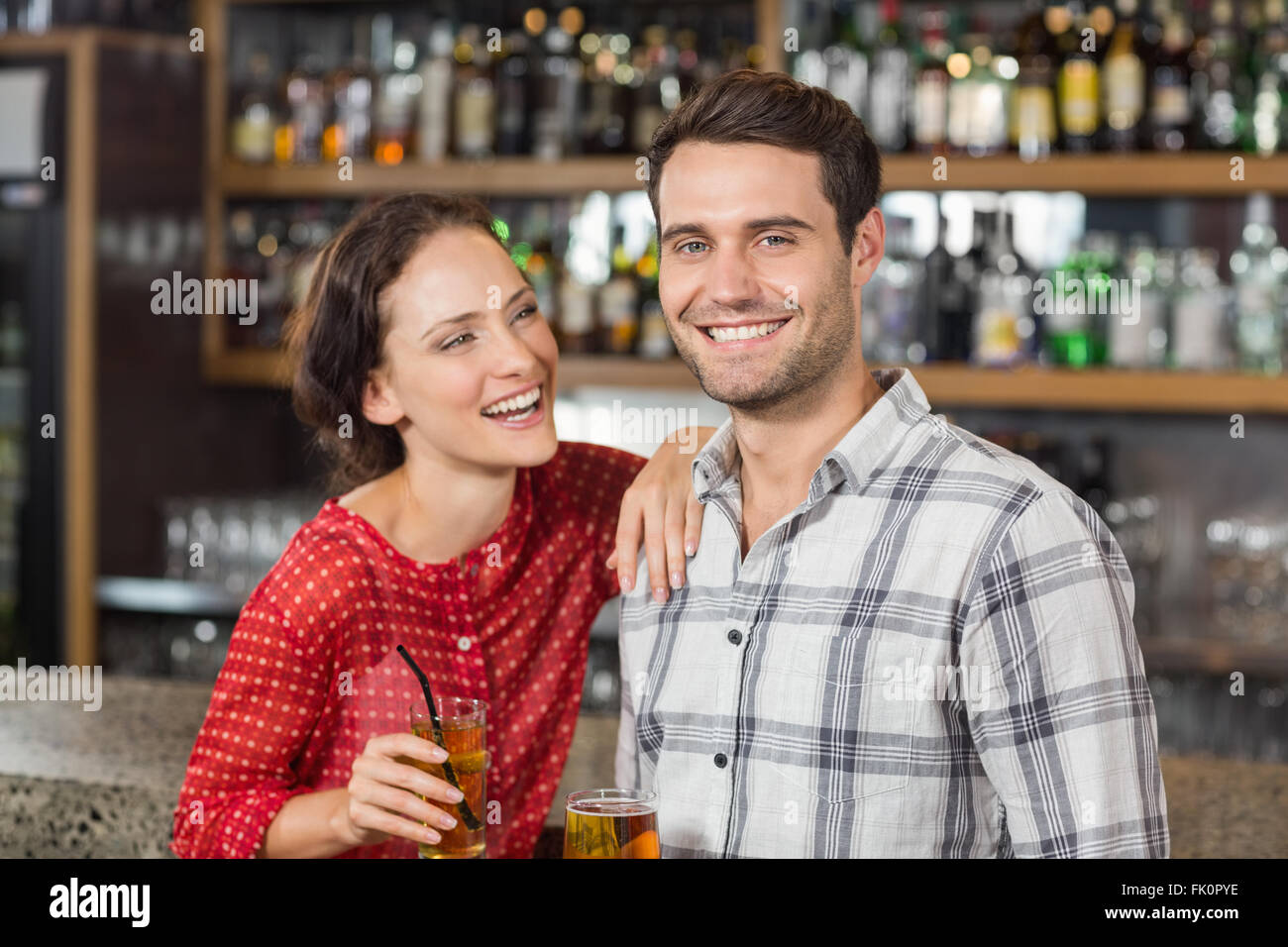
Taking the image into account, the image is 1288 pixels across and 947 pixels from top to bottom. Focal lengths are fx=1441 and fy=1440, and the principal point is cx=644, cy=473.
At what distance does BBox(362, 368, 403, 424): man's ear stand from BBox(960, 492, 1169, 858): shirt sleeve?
0.70 metres

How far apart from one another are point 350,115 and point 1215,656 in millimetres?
2263

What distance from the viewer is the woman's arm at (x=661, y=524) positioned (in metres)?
1.41

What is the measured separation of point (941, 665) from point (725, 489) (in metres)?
0.32

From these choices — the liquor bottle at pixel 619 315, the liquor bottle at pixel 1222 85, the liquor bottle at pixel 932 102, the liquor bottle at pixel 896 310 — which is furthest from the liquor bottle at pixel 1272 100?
the liquor bottle at pixel 619 315

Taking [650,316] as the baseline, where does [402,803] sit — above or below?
below

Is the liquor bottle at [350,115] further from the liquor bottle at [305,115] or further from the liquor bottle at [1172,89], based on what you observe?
the liquor bottle at [1172,89]

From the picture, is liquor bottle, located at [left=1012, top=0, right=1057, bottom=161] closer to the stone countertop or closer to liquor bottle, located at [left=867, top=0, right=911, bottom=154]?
liquor bottle, located at [left=867, top=0, right=911, bottom=154]

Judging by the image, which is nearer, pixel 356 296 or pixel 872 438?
pixel 872 438

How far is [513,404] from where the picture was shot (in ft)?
5.00

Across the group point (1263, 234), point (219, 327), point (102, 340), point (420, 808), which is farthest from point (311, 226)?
point (420, 808)

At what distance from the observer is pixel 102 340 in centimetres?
335

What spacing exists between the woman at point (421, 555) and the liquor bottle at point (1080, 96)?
166cm

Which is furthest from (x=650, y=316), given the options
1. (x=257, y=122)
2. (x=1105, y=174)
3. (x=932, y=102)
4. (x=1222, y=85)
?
(x=1222, y=85)

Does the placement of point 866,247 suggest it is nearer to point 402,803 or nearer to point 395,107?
point 402,803
